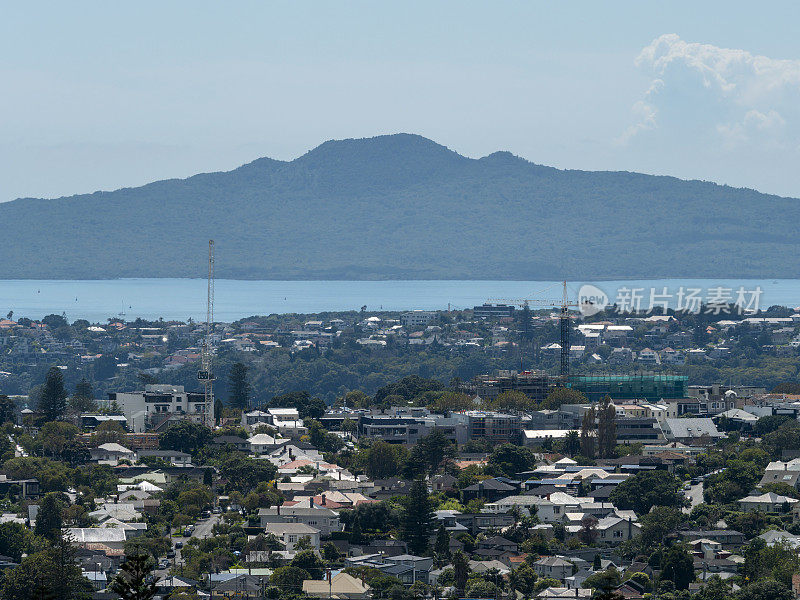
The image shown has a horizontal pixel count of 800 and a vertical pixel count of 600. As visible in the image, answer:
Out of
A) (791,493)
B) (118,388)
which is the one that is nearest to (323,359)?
(118,388)

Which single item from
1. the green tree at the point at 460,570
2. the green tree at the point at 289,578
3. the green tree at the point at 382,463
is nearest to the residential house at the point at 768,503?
the green tree at the point at 460,570

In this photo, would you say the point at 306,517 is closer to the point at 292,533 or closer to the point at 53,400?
the point at 292,533

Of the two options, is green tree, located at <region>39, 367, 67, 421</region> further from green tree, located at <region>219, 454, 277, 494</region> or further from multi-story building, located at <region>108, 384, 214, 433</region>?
green tree, located at <region>219, 454, 277, 494</region>

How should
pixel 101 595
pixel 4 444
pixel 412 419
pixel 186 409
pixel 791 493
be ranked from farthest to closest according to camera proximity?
pixel 186 409 < pixel 412 419 < pixel 4 444 < pixel 791 493 < pixel 101 595

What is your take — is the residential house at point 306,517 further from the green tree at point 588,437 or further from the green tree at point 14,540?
the green tree at point 588,437

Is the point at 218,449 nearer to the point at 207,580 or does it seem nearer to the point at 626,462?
the point at 626,462

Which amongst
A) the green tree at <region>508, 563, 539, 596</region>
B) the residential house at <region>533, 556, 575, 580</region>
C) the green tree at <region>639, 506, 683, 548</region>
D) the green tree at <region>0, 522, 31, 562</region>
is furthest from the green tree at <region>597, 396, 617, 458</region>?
the green tree at <region>0, 522, 31, 562</region>
